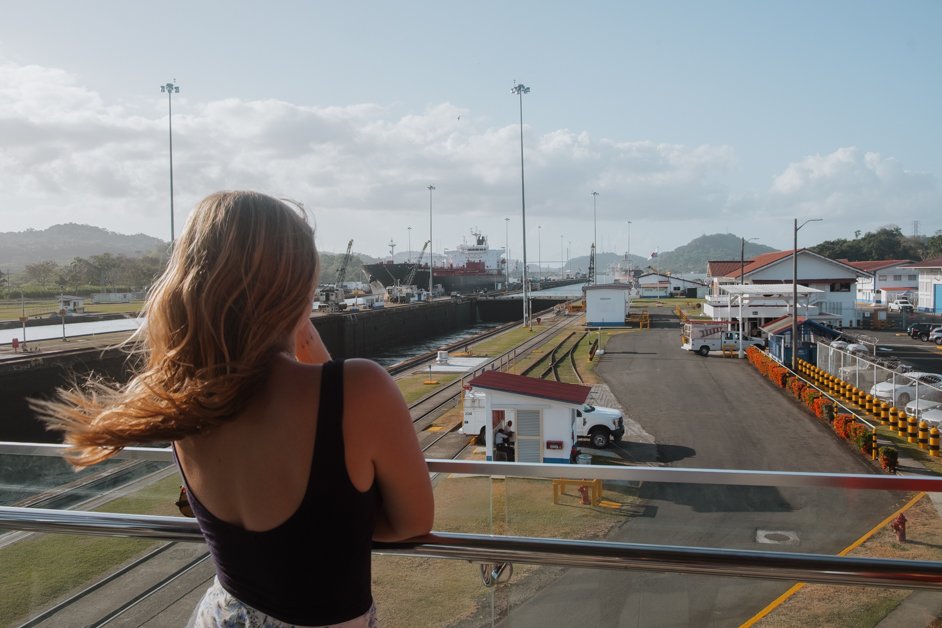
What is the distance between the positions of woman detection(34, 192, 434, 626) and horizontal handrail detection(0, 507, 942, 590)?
499 mm

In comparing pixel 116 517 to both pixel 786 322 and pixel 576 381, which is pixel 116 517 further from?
pixel 786 322

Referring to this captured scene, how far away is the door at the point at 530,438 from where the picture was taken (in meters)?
12.4

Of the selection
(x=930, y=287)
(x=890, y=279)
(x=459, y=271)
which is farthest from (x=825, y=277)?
(x=459, y=271)

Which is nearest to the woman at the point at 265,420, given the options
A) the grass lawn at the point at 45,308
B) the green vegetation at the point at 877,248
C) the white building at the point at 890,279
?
the grass lawn at the point at 45,308

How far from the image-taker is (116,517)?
1948 millimetres

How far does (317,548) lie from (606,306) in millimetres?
40481

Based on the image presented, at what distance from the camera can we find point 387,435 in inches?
41.8

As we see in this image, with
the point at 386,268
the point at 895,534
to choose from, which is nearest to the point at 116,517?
the point at 895,534

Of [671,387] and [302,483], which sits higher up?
[302,483]

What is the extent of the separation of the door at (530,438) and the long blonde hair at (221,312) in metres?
11.4

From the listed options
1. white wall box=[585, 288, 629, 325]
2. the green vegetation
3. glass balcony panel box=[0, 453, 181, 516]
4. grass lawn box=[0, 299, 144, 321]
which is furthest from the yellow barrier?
the green vegetation

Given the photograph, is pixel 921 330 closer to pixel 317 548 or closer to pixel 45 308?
pixel 317 548

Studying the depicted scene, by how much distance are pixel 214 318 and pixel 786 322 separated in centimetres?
3080

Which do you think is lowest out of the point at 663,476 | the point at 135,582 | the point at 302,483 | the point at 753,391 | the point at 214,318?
the point at 753,391
